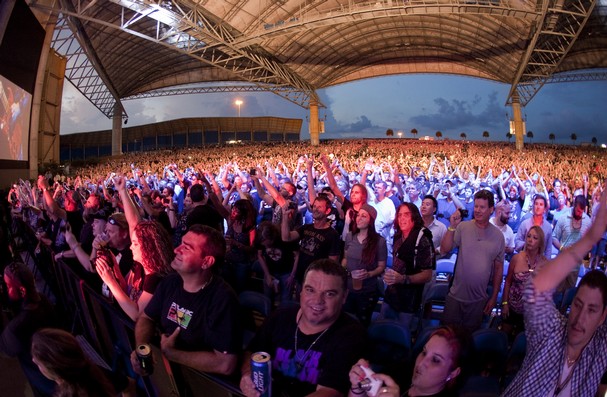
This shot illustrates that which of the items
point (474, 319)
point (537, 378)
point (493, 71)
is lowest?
point (474, 319)

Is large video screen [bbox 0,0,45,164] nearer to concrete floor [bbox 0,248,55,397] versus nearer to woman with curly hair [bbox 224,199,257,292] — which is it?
concrete floor [bbox 0,248,55,397]

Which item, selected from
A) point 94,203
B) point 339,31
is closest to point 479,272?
point 94,203

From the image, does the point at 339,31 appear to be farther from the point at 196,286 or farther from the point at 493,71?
the point at 196,286

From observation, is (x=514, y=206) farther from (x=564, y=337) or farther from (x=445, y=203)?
(x=564, y=337)

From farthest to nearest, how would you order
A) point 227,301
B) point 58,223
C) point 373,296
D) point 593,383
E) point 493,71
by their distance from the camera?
point 493,71
point 58,223
point 373,296
point 227,301
point 593,383

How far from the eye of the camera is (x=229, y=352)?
98.8 inches

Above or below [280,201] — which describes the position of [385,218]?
below

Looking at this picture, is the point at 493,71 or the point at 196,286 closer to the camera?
the point at 196,286

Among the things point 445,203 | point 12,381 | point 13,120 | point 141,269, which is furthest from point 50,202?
point 13,120

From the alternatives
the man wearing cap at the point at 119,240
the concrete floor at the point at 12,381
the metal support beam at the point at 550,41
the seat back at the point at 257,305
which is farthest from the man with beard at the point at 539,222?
the metal support beam at the point at 550,41

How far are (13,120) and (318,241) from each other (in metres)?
17.1

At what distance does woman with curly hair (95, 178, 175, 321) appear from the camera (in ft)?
10.4

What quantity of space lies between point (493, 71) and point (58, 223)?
33422 mm

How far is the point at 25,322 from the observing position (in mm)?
3238
